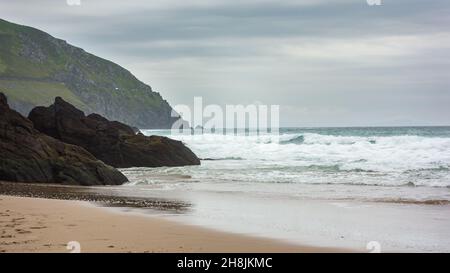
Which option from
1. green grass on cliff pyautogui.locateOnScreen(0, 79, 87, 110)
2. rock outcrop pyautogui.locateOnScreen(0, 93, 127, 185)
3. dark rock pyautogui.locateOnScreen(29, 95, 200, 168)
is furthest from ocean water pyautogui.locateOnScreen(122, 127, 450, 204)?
green grass on cliff pyautogui.locateOnScreen(0, 79, 87, 110)

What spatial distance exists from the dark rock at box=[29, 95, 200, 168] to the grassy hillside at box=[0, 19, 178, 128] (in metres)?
117

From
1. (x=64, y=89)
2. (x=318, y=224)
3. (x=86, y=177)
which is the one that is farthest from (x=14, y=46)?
(x=318, y=224)

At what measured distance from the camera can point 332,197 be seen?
1905cm

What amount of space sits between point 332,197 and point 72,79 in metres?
162

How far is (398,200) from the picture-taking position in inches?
714

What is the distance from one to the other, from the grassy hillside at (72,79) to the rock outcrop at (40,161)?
128 m

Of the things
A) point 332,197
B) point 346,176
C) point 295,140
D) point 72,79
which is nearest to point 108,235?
point 332,197

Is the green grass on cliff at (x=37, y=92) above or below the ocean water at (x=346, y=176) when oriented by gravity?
above

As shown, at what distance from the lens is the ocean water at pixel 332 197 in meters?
12.1

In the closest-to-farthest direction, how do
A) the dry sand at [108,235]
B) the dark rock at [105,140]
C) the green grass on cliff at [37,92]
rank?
the dry sand at [108,235] → the dark rock at [105,140] → the green grass on cliff at [37,92]

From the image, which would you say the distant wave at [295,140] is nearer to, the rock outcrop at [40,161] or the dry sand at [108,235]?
the rock outcrop at [40,161]

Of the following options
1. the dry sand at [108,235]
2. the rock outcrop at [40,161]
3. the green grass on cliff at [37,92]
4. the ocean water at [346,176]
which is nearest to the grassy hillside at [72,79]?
the green grass on cliff at [37,92]
